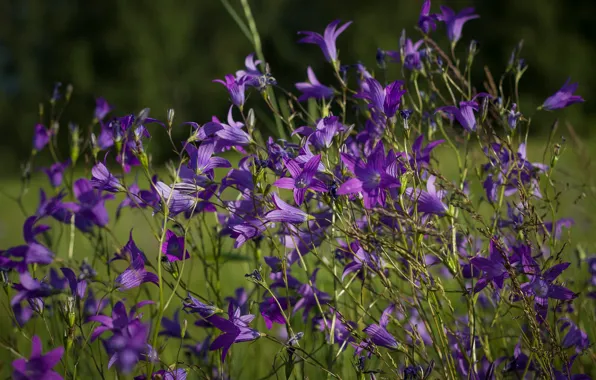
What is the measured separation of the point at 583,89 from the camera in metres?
10.7

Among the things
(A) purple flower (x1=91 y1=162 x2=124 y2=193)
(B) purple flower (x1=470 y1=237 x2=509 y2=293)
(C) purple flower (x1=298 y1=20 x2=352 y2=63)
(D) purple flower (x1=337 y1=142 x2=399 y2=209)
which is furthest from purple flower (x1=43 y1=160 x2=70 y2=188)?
(B) purple flower (x1=470 y1=237 x2=509 y2=293)

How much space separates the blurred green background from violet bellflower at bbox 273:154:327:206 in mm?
7962

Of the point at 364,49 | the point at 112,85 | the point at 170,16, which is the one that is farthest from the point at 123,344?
the point at 112,85

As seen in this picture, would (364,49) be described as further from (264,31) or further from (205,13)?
(205,13)

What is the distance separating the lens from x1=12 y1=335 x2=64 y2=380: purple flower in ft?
2.61

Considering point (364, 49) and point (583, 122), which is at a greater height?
point (364, 49)

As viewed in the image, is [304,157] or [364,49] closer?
[304,157]

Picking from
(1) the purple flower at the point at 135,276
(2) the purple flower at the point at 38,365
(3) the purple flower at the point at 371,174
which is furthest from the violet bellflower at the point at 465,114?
(2) the purple flower at the point at 38,365

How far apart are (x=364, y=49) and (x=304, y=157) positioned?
32.7 ft

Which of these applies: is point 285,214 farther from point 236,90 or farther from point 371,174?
point 236,90

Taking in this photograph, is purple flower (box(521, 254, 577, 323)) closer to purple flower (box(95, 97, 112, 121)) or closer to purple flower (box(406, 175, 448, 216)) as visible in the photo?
purple flower (box(406, 175, 448, 216))

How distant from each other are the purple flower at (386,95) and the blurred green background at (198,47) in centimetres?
789

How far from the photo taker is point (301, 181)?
997mm

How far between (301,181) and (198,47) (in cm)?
1421
